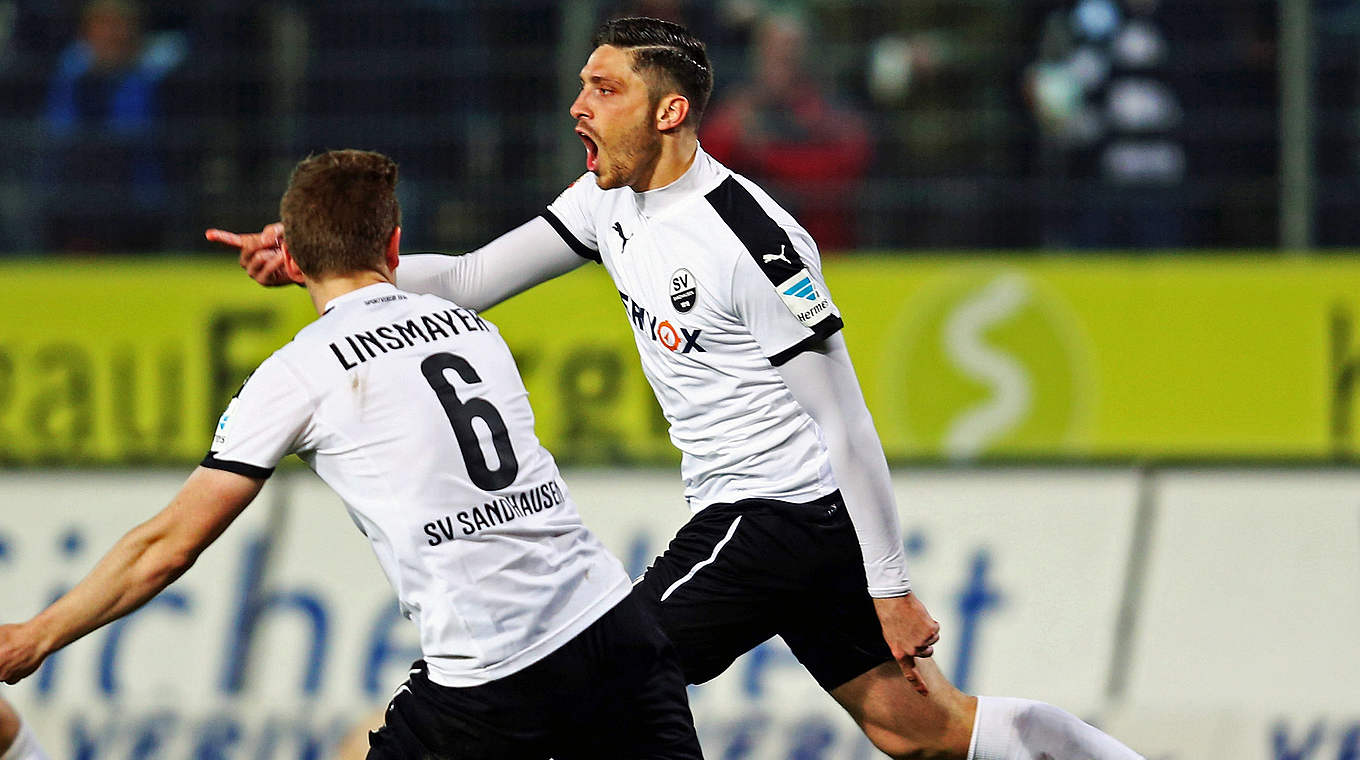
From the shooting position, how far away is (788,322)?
4234 mm

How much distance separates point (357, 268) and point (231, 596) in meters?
3.49

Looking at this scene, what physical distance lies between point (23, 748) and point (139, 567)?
1652 millimetres

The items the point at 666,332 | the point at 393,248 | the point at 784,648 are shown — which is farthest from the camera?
the point at 784,648

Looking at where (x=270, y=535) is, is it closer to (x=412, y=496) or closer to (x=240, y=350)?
(x=240, y=350)

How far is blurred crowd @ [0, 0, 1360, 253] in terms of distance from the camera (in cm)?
954

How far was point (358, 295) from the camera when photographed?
3756mm

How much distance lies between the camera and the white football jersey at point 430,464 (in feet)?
11.8

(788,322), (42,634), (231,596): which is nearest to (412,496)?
(42,634)

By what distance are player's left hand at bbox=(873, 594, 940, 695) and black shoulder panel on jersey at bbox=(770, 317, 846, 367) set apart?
585 mm

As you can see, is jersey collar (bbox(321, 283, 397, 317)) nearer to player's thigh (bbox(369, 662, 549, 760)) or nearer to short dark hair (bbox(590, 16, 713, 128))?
player's thigh (bbox(369, 662, 549, 760))

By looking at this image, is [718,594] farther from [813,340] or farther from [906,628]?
[813,340]

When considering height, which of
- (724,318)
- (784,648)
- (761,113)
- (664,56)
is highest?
(664,56)

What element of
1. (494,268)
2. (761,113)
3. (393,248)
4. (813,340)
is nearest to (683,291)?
(813,340)

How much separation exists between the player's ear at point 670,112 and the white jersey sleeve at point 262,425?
1.21 metres
